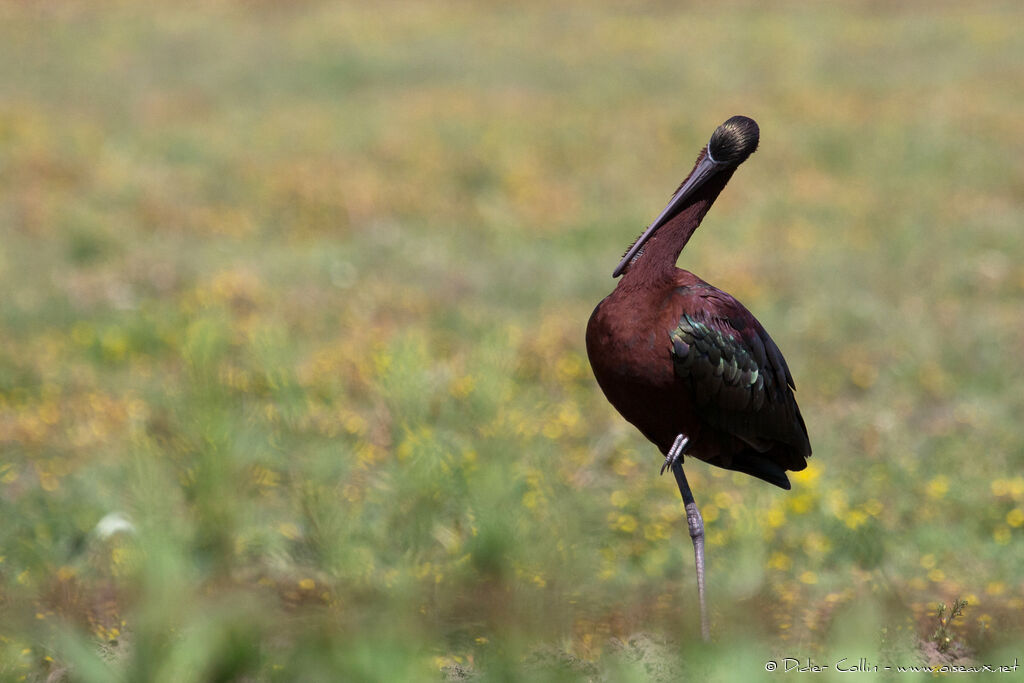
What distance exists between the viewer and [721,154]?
2.92 meters

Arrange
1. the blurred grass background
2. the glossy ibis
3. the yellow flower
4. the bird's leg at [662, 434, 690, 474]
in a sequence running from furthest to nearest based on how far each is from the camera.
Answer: the yellow flower, the blurred grass background, the bird's leg at [662, 434, 690, 474], the glossy ibis

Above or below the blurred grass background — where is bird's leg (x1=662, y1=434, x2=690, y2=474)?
above

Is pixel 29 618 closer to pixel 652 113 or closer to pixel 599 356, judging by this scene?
pixel 599 356

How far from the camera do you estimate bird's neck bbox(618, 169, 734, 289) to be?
3029mm

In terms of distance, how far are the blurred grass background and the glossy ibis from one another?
58 centimetres

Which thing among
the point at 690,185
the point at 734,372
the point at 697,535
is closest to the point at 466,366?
the point at 697,535

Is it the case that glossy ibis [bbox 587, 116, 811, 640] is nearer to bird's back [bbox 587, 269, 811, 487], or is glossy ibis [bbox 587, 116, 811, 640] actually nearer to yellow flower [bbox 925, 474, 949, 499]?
bird's back [bbox 587, 269, 811, 487]

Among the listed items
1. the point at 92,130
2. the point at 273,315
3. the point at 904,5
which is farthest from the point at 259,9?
the point at 273,315

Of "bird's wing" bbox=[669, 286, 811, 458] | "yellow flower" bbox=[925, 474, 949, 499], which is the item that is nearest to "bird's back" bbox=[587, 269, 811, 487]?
"bird's wing" bbox=[669, 286, 811, 458]

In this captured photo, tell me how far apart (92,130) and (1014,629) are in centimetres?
1509

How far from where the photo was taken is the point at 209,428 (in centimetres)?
484

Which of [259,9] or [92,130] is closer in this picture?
[92,130]

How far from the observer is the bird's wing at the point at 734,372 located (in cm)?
318

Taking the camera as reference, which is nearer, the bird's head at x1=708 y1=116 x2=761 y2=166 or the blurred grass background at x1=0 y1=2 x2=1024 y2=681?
the bird's head at x1=708 y1=116 x2=761 y2=166
